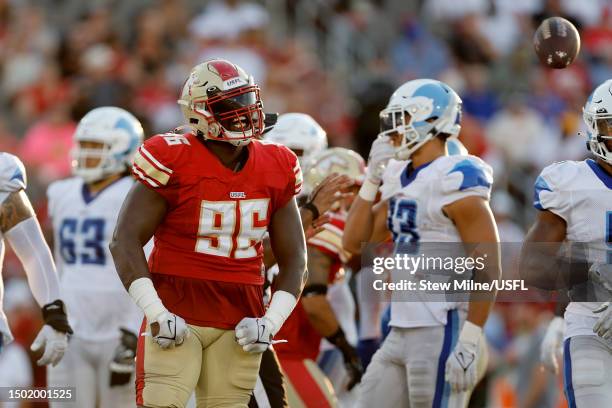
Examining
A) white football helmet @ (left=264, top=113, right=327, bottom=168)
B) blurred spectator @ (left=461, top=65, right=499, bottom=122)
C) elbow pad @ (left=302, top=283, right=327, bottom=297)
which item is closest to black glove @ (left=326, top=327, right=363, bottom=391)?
elbow pad @ (left=302, top=283, right=327, bottom=297)

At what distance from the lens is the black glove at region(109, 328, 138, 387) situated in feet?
23.4

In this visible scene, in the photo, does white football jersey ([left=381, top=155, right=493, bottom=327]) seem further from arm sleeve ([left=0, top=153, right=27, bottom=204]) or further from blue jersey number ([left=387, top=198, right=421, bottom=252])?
arm sleeve ([left=0, top=153, right=27, bottom=204])

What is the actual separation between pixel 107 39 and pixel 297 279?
821cm

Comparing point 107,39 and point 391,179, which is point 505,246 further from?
point 107,39

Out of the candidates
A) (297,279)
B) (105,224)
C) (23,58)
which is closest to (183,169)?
(297,279)

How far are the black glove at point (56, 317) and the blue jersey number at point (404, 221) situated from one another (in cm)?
161

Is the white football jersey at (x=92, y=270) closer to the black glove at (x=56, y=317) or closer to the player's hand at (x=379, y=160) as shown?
the black glove at (x=56, y=317)

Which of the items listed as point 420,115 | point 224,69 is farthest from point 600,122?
point 224,69

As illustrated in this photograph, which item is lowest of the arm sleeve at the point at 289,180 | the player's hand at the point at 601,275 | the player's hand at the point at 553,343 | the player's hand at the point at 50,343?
the player's hand at the point at 553,343

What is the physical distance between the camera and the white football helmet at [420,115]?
614 centimetres

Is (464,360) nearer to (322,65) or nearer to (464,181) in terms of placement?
(464,181)

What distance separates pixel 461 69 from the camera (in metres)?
13.4

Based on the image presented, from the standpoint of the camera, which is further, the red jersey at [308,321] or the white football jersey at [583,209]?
the red jersey at [308,321]

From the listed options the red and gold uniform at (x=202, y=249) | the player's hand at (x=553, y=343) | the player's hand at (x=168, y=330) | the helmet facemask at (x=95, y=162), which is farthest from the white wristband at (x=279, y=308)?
the helmet facemask at (x=95, y=162)
